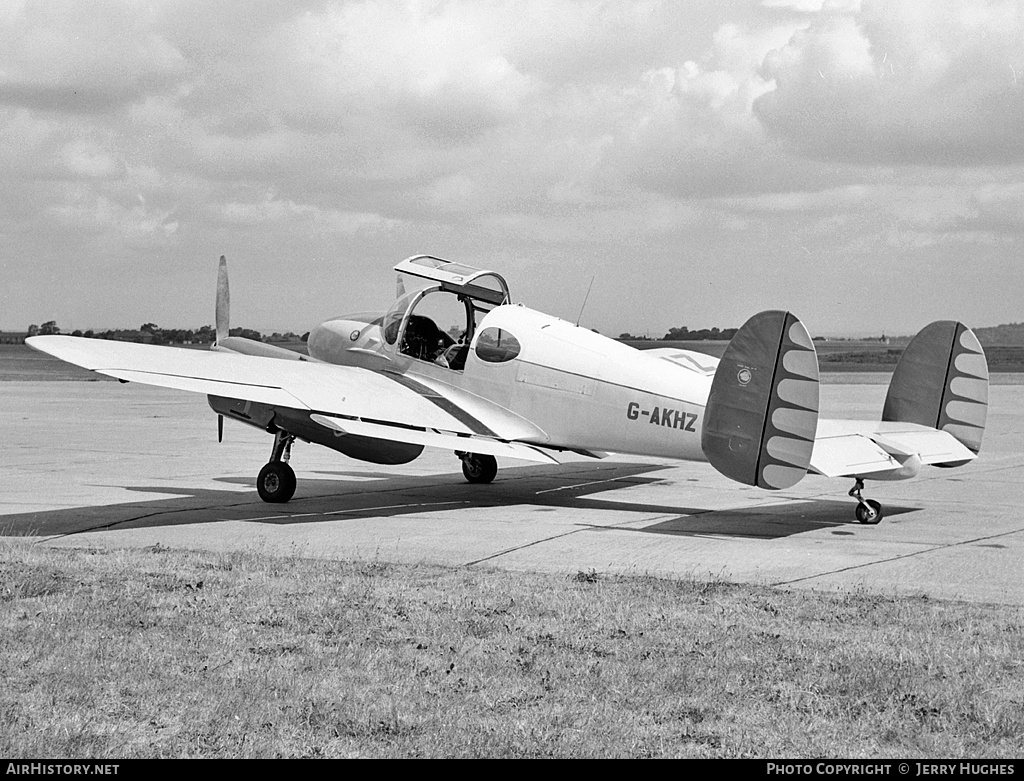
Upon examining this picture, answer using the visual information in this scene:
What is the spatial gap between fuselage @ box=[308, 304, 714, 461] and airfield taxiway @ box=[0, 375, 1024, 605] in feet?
3.35

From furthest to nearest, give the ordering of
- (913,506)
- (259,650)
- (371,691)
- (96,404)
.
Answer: (96,404) < (913,506) < (259,650) < (371,691)

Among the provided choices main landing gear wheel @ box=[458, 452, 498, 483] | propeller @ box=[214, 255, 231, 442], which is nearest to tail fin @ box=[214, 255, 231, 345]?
propeller @ box=[214, 255, 231, 442]

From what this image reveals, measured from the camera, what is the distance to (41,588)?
8688mm

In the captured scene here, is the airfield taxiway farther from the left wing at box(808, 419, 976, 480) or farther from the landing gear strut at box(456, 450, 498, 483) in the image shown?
the left wing at box(808, 419, 976, 480)

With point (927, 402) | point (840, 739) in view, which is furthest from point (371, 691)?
point (927, 402)

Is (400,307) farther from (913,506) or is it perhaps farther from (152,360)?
(913,506)

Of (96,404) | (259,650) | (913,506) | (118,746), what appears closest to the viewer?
(118,746)

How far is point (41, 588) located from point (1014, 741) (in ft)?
22.4

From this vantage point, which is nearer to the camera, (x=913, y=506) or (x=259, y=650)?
(x=259, y=650)

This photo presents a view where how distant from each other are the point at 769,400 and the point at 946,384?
12.5ft

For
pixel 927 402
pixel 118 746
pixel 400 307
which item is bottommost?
pixel 118 746

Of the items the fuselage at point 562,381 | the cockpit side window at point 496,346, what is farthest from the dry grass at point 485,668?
the cockpit side window at point 496,346

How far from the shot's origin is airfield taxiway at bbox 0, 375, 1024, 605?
10789mm

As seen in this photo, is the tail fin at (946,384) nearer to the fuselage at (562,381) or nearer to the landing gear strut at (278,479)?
the fuselage at (562,381)
